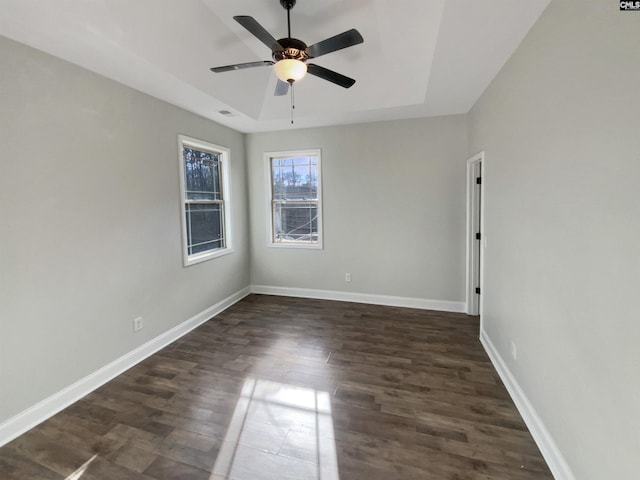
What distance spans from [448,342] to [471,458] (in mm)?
1576

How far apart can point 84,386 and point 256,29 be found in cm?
307

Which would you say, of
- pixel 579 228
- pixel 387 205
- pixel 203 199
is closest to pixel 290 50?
pixel 579 228

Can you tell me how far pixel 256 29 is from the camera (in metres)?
1.89

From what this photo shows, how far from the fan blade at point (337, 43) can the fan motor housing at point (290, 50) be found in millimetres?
64

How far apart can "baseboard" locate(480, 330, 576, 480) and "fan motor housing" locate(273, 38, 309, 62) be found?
289cm

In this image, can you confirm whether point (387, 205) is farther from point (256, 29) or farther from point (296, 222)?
point (256, 29)

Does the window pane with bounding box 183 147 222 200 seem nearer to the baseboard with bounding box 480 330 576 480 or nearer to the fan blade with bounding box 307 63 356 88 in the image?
Result: the fan blade with bounding box 307 63 356 88

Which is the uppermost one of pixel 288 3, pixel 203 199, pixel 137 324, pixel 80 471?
pixel 288 3

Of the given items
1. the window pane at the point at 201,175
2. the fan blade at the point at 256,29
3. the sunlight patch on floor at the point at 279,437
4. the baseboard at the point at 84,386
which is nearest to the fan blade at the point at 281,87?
the fan blade at the point at 256,29

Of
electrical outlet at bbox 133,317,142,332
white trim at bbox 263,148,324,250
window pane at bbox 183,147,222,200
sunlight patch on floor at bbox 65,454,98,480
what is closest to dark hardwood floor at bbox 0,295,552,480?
sunlight patch on floor at bbox 65,454,98,480

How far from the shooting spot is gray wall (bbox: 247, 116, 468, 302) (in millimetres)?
4070

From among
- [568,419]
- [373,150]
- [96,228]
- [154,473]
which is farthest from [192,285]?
[568,419]

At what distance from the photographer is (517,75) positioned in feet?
7.23

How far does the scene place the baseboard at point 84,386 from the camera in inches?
79.9
